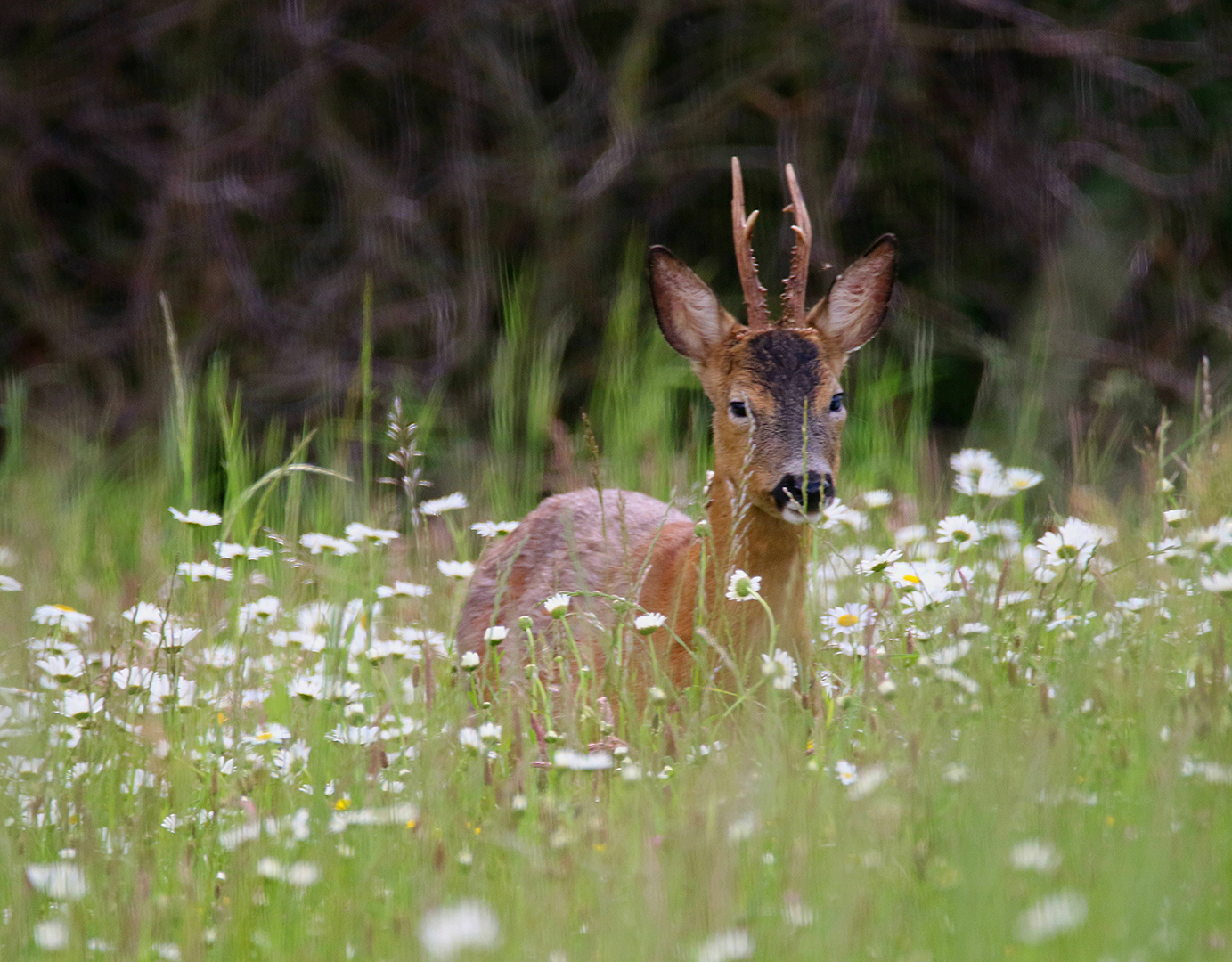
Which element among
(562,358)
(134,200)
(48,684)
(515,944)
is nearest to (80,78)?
(134,200)

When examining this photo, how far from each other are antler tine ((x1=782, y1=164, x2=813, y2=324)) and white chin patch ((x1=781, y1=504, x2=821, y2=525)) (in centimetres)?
66

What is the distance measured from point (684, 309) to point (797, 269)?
33 cm

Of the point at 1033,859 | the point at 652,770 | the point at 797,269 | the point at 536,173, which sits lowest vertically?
the point at 1033,859

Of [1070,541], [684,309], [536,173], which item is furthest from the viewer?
[536,173]

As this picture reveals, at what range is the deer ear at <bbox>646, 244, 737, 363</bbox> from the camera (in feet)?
12.9

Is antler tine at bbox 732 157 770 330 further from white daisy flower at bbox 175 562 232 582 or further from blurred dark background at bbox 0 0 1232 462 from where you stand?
blurred dark background at bbox 0 0 1232 462

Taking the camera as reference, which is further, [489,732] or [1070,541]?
[1070,541]

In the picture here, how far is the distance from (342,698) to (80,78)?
5076mm

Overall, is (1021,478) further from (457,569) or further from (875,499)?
(457,569)

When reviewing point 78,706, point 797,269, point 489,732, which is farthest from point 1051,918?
point 797,269

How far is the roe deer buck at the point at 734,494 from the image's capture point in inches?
134

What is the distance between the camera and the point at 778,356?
3.73 meters

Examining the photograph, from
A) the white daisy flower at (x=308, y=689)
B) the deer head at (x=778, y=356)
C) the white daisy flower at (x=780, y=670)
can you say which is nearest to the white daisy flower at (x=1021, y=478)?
the deer head at (x=778, y=356)

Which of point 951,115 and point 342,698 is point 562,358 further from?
point 342,698
